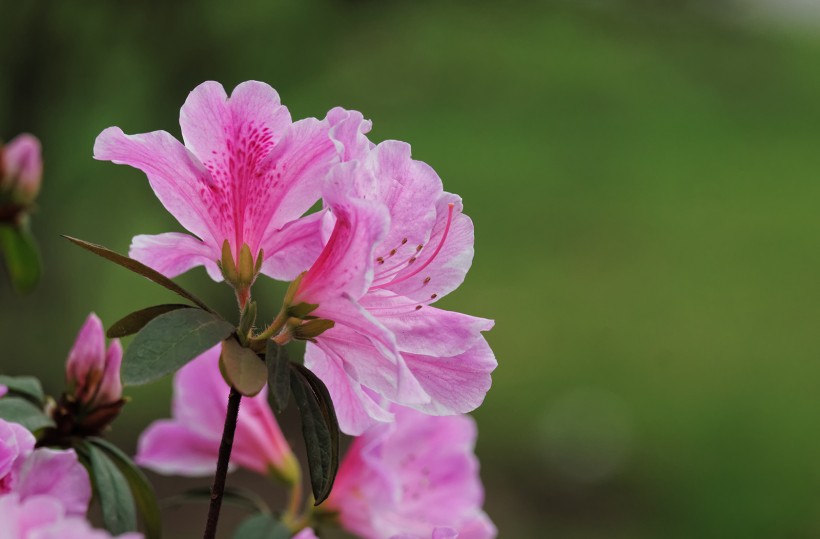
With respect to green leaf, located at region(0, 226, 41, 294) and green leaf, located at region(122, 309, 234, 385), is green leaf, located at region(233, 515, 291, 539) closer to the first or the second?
green leaf, located at region(122, 309, 234, 385)

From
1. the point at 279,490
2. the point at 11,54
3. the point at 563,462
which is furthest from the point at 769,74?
the point at 11,54

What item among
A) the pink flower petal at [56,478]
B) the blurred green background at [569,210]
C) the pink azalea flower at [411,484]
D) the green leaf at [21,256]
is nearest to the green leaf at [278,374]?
the pink flower petal at [56,478]

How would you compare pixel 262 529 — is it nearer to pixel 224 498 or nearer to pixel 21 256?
pixel 224 498

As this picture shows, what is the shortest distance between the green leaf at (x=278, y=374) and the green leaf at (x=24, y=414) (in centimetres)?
21

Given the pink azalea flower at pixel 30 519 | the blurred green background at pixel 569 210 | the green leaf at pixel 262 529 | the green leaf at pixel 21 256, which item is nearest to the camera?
the pink azalea flower at pixel 30 519

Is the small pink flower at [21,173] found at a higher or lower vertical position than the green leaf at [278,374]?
higher

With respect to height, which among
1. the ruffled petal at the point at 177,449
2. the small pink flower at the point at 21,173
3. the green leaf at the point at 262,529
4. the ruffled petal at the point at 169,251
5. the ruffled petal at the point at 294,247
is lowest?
the green leaf at the point at 262,529

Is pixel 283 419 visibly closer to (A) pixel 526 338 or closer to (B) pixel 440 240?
(A) pixel 526 338

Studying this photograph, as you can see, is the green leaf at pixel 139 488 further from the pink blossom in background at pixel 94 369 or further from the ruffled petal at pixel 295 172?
the ruffled petal at pixel 295 172

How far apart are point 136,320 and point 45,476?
9 centimetres

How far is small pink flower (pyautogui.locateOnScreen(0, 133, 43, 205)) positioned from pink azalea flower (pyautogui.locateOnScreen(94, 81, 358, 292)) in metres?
0.53

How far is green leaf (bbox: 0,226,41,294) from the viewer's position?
1.07m

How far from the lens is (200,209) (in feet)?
1.95

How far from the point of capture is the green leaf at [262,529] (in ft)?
2.27
